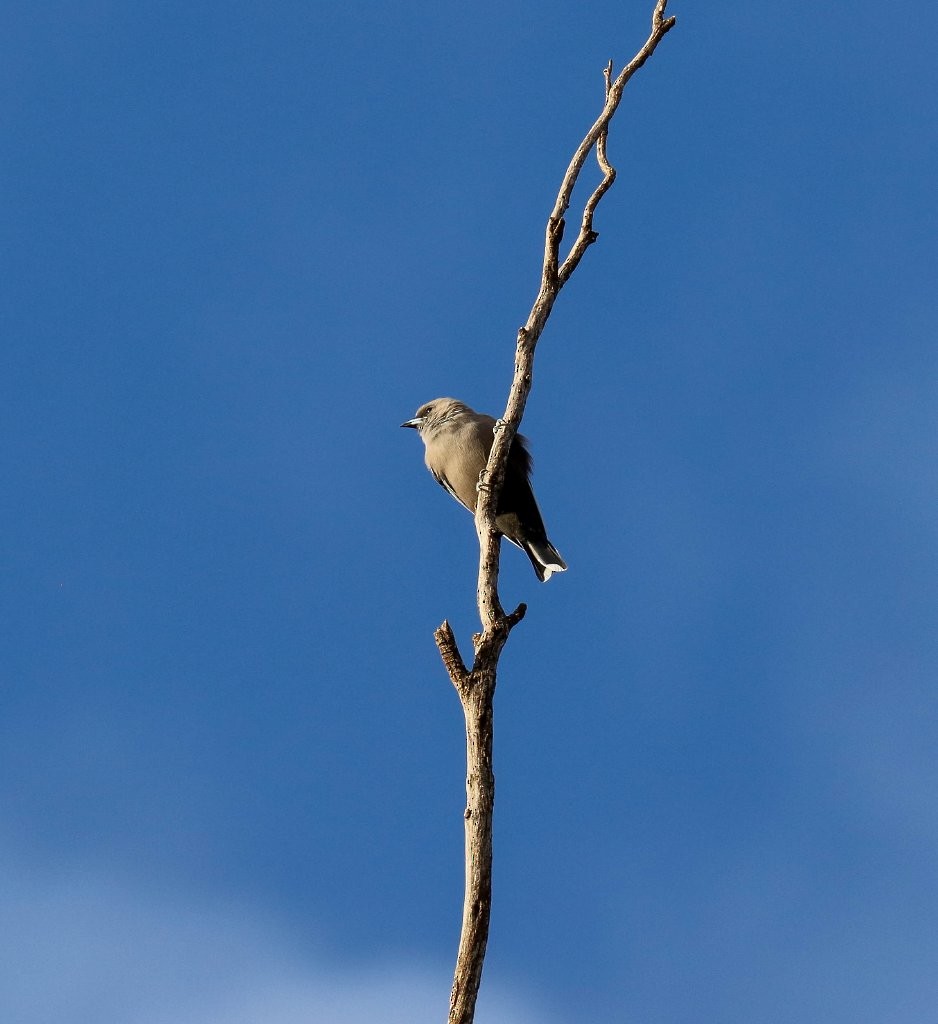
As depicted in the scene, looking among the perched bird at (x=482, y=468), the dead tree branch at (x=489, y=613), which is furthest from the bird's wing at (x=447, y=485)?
the dead tree branch at (x=489, y=613)

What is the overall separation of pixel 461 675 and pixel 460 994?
1.64 meters

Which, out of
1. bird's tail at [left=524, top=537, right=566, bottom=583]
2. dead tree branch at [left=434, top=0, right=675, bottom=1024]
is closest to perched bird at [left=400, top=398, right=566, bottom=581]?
bird's tail at [left=524, top=537, right=566, bottom=583]

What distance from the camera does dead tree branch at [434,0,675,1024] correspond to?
20.9 ft

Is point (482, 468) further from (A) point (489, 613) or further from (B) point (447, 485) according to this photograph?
(A) point (489, 613)

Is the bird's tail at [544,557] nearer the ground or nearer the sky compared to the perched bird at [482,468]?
nearer the ground

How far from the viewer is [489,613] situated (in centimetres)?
720

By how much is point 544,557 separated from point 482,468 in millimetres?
872

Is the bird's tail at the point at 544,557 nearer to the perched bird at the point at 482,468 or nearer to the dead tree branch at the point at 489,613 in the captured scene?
the perched bird at the point at 482,468

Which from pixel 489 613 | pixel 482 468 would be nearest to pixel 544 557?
pixel 482 468

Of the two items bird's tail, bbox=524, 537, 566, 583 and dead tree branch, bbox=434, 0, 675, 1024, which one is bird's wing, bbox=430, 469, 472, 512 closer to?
bird's tail, bbox=524, 537, 566, 583

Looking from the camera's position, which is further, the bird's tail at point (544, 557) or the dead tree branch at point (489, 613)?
the bird's tail at point (544, 557)

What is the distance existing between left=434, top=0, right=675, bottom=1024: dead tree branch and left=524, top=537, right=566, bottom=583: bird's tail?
1962 mm

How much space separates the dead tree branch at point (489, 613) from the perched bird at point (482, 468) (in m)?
1.74

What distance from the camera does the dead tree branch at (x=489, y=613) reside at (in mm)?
6375
